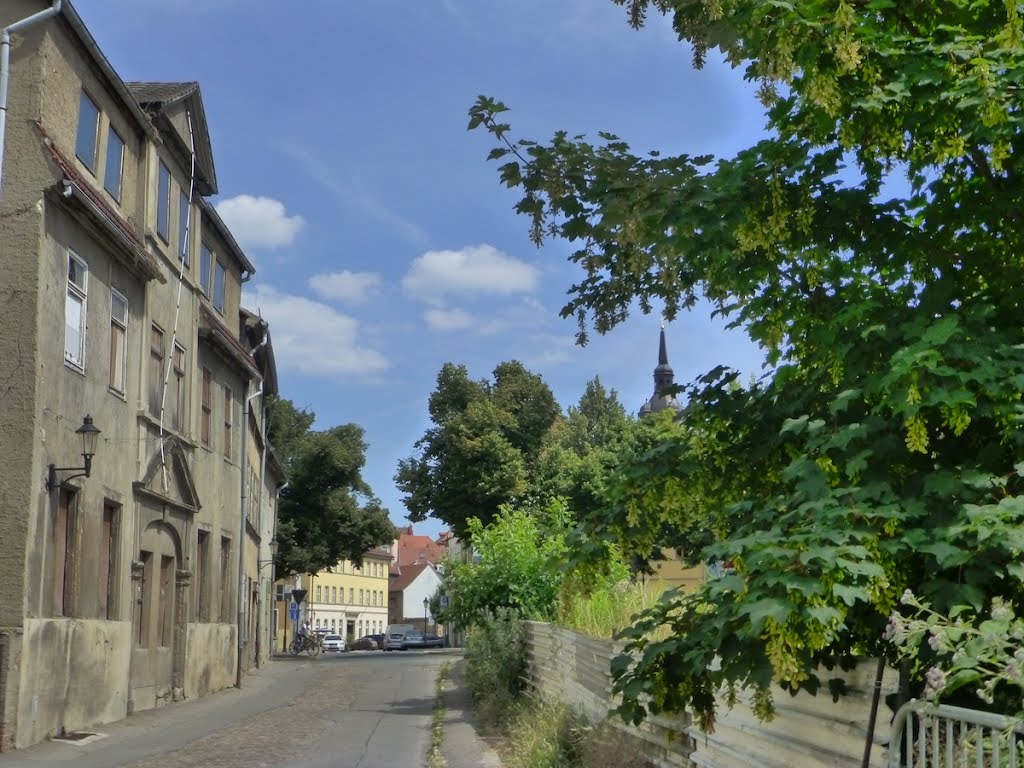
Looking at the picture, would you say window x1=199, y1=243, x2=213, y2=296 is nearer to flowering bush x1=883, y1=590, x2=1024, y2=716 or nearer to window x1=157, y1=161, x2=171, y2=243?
window x1=157, y1=161, x2=171, y2=243

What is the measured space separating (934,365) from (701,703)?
2.22 meters

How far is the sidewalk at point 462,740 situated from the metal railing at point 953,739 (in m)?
9.44

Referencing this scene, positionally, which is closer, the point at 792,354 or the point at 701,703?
the point at 701,703

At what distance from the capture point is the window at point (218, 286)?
29.1 metres

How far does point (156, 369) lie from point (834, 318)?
19000 mm

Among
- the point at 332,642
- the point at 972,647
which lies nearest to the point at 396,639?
the point at 332,642

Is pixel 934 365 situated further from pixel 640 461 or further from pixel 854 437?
pixel 640 461

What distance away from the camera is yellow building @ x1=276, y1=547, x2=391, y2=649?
96.1m

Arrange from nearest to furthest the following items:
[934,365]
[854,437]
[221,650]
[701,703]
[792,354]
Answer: [934,365] → [854,437] → [701,703] → [792,354] → [221,650]

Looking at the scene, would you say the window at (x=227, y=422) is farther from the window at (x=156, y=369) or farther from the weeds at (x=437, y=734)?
the weeds at (x=437, y=734)

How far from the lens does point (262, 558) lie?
4375 cm

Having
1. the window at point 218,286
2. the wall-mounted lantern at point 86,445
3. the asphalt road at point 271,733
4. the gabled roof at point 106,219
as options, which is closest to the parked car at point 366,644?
the asphalt road at point 271,733

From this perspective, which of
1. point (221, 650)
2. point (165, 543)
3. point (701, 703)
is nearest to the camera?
point (701, 703)

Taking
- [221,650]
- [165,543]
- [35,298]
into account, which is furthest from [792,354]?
[221,650]
